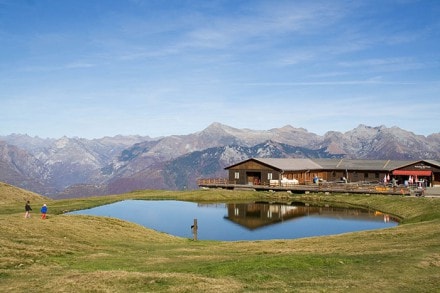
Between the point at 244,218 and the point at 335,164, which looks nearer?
the point at 244,218

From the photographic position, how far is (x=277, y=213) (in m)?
72.9

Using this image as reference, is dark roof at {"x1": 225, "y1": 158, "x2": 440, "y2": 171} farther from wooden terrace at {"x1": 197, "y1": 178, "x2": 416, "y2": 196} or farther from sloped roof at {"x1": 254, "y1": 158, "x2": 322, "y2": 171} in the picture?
wooden terrace at {"x1": 197, "y1": 178, "x2": 416, "y2": 196}

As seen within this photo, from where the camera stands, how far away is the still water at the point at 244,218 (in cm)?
5425

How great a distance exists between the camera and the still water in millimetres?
54250

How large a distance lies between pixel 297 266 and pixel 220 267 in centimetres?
459

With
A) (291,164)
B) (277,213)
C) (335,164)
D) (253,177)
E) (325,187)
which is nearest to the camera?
(277,213)

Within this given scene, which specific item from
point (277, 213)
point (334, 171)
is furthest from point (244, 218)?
point (334, 171)

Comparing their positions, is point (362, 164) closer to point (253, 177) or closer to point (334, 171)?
A: point (334, 171)

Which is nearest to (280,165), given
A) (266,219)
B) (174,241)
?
(266,219)

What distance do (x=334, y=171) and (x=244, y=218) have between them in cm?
6041

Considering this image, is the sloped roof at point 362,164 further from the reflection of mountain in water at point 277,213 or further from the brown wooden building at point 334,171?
the reflection of mountain in water at point 277,213

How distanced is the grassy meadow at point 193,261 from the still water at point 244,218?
11.4m

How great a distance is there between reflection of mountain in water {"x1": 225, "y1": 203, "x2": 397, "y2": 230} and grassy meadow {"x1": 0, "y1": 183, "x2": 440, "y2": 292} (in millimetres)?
21911

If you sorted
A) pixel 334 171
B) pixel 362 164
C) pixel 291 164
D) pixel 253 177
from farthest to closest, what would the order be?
1. pixel 334 171
2. pixel 362 164
3. pixel 291 164
4. pixel 253 177
